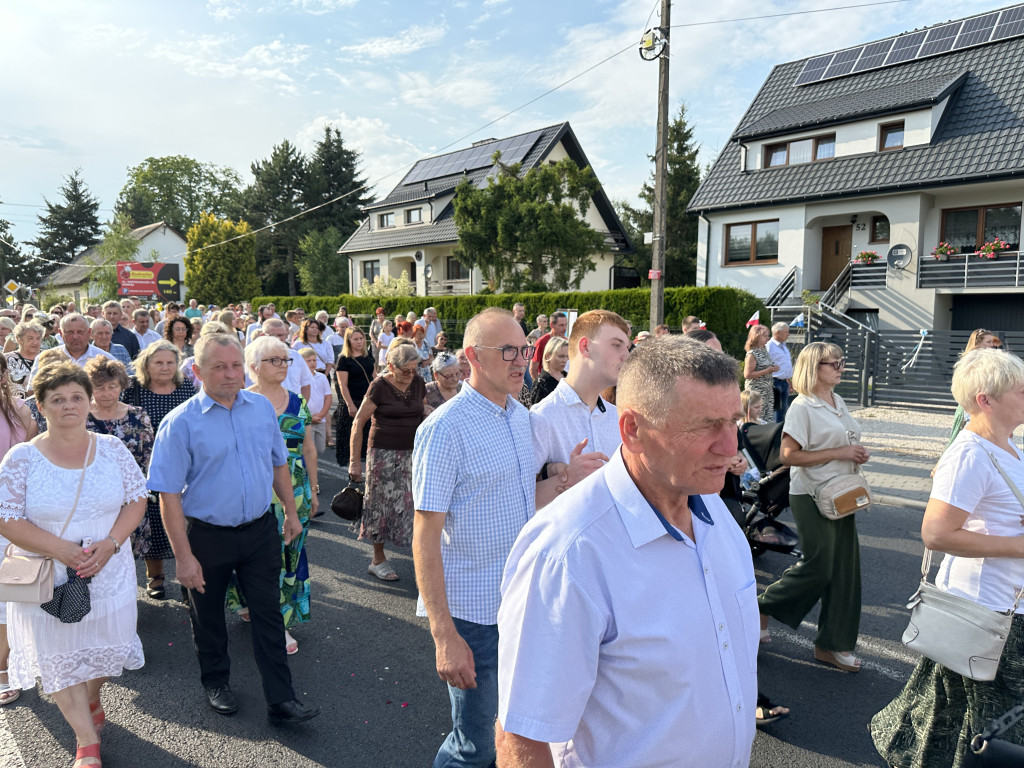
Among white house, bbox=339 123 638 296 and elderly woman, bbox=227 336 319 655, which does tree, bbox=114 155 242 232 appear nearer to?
white house, bbox=339 123 638 296

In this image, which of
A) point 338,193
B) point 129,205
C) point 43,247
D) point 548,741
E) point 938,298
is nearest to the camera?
point 548,741

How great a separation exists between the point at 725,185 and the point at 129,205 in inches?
2795

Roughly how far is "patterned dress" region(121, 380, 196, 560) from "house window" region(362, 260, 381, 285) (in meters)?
36.9

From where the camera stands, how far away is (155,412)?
5395 mm

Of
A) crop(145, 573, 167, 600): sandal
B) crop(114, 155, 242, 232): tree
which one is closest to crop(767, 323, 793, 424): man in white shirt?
crop(145, 573, 167, 600): sandal

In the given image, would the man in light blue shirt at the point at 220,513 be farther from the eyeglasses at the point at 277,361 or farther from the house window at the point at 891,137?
the house window at the point at 891,137

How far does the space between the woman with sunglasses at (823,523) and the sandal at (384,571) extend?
2.93 meters

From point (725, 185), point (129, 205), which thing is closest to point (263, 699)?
point (725, 185)

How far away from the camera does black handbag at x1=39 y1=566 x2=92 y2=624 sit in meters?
3.24

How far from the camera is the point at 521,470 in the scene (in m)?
2.75

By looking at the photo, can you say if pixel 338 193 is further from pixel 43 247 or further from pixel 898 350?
pixel 898 350

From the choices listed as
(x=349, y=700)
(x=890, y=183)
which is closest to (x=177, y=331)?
(x=349, y=700)

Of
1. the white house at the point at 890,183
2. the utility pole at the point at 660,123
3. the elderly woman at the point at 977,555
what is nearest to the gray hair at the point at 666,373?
the elderly woman at the point at 977,555

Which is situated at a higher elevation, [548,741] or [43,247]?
[43,247]
